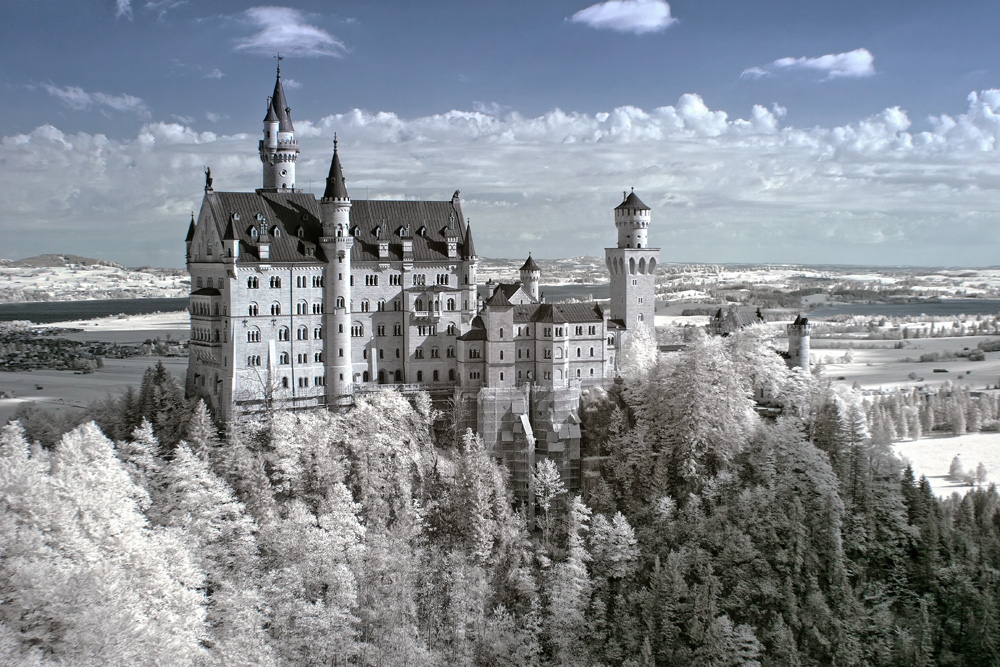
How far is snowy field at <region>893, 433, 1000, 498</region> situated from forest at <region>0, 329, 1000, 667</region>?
914 inches

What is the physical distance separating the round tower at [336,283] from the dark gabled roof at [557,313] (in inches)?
548

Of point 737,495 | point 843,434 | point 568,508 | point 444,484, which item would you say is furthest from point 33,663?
point 843,434

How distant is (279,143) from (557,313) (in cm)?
2930

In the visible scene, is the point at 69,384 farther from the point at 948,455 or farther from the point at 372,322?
the point at 948,455

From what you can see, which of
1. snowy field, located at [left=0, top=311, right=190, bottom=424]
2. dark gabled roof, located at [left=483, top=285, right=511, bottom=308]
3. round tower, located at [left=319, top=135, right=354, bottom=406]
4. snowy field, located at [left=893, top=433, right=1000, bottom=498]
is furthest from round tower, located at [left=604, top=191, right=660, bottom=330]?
snowy field, located at [left=0, top=311, right=190, bottom=424]

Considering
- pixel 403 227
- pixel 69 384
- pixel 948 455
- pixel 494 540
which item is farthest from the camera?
pixel 69 384

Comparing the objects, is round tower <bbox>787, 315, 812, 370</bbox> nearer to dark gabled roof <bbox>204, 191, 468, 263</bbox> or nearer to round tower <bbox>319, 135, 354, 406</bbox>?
dark gabled roof <bbox>204, 191, 468, 263</bbox>

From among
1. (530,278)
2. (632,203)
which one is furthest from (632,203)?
(530,278)

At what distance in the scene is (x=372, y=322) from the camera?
7431 cm

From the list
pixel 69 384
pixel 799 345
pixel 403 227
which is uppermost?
pixel 403 227

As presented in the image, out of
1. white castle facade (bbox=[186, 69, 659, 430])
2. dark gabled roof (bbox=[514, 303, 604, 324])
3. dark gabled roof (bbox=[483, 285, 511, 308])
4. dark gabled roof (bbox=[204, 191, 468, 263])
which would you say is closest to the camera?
white castle facade (bbox=[186, 69, 659, 430])

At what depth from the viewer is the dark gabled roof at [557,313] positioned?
240 ft

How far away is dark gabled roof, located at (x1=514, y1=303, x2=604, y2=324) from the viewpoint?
73.1 meters

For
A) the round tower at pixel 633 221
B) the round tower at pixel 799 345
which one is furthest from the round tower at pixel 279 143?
the round tower at pixel 799 345
